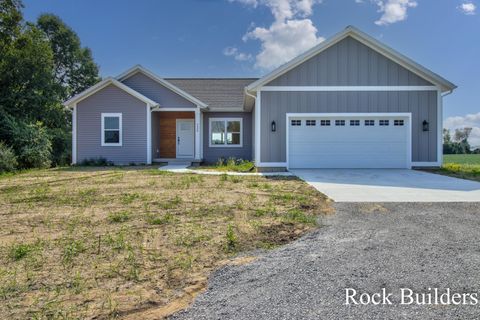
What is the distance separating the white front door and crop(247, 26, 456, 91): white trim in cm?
651

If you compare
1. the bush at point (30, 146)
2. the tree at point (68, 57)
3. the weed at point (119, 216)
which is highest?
the tree at point (68, 57)

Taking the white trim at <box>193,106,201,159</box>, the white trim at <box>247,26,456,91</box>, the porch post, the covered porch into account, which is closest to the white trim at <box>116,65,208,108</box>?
the porch post

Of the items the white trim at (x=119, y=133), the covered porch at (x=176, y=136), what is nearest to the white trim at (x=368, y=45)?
the covered porch at (x=176, y=136)

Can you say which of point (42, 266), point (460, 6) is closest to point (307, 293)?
point (42, 266)

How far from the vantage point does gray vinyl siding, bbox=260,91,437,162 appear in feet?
39.3

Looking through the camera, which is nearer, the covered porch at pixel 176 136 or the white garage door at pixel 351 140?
the white garage door at pixel 351 140

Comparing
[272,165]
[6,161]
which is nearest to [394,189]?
[272,165]

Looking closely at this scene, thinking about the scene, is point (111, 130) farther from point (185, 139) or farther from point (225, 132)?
point (225, 132)

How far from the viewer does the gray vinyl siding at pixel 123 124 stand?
49.1 ft

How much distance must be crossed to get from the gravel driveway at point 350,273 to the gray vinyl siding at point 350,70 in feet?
28.0

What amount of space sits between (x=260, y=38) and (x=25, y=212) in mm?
16688

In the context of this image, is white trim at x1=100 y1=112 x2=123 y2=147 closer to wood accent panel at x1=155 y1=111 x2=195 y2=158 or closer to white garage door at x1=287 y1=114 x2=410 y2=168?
wood accent panel at x1=155 y1=111 x2=195 y2=158

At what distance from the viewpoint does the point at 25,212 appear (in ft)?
17.1

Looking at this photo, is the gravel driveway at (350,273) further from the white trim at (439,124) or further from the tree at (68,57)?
the tree at (68,57)
